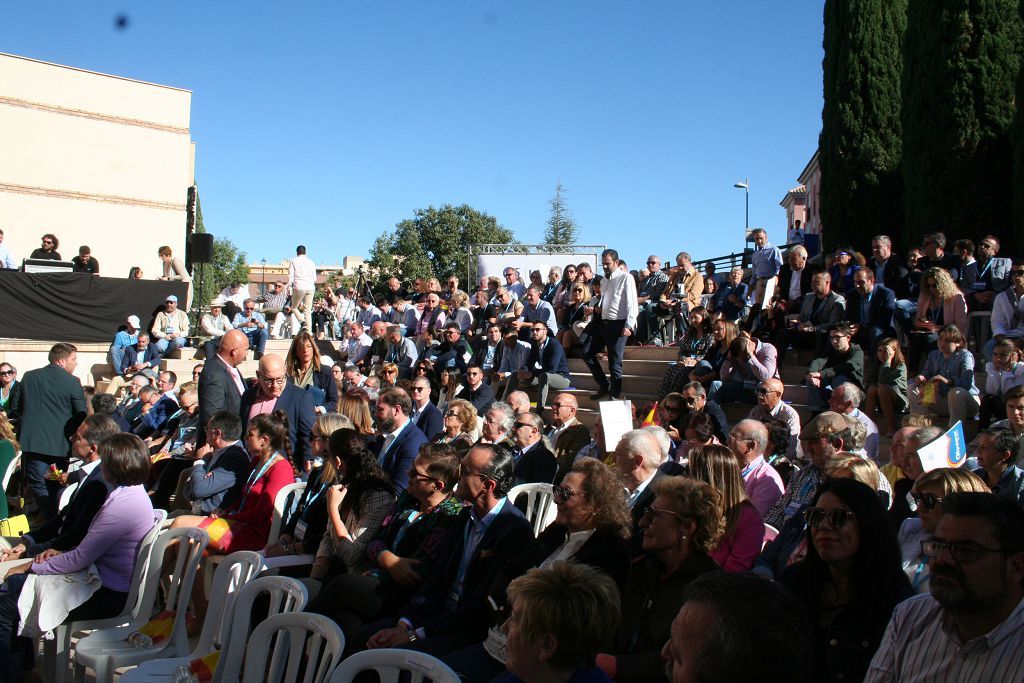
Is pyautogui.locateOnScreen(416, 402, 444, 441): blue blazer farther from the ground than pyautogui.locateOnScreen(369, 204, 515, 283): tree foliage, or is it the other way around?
pyautogui.locateOnScreen(369, 204, 515, 283): tree foliage

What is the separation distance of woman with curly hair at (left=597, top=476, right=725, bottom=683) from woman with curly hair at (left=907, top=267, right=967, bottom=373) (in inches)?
230

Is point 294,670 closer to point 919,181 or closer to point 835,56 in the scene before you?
point 919,181

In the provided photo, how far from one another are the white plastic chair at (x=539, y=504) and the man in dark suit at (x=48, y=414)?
528cm

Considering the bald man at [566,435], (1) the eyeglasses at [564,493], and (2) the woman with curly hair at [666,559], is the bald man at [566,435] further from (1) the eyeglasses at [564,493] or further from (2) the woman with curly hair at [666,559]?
(2) the woman with curly hair at [666,559]

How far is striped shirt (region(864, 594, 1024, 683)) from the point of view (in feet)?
7.53

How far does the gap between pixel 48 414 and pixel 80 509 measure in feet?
13.4

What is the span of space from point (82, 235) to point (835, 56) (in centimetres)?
1892

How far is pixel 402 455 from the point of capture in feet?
19.0

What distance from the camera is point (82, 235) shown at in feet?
75.6

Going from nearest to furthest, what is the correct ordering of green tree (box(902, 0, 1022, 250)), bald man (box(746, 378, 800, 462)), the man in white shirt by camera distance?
1. bald man (box(746, 378, 800, 462))
2. green tree (box(902, 0, 1022, 250))
3. the man in white shirt

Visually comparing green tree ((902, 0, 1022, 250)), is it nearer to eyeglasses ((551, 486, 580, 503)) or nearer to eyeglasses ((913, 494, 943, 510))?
eyeglasses ((913, 494, 943, 510))

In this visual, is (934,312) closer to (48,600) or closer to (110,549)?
(110,549)

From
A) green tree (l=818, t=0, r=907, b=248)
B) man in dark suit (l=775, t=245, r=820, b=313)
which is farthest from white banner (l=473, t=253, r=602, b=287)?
man in dark suit (l=775, t=245, r=820, b=313)

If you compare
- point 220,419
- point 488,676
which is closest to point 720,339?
point 220,419
